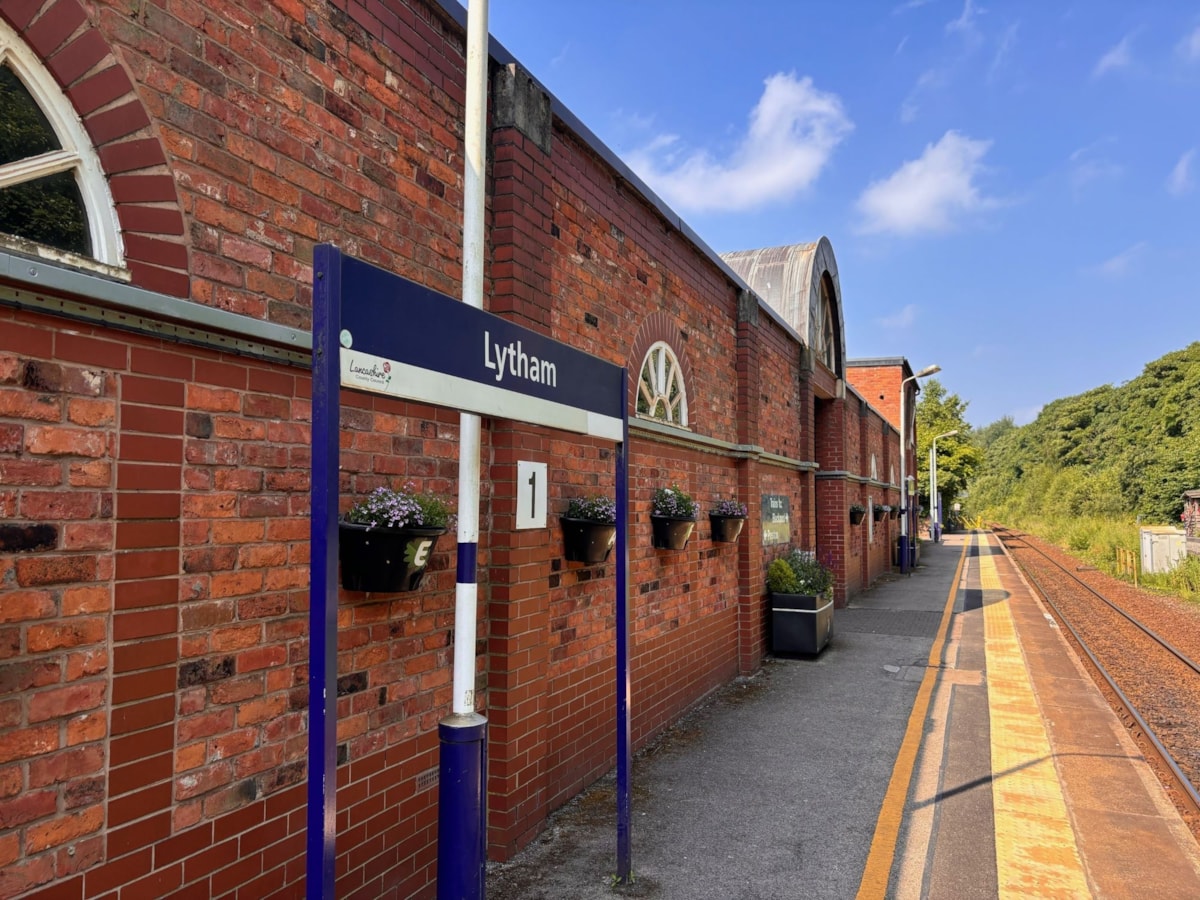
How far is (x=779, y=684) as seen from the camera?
829cm

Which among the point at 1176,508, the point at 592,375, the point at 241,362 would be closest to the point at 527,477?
the point at 592,375

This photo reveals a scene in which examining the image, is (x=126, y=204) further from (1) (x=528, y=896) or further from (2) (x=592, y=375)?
(1) (x=528, y=896)

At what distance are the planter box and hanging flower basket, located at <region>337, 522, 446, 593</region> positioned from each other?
7.10 m

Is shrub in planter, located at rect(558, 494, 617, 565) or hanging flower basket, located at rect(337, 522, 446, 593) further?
shrub in planter, located at rect(558, 494, 617, 565)

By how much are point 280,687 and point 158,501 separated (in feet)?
2.85

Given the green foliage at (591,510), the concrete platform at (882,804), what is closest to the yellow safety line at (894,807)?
the concrete platform at (882,804)

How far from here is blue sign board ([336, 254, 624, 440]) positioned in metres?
2.20

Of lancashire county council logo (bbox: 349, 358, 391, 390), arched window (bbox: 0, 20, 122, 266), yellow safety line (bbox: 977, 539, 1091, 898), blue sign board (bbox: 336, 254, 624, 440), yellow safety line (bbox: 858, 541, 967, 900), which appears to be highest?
arched window (bbox: 0, 20, 122, 266)

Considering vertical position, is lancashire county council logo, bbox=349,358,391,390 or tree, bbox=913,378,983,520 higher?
tree, bbox=913,378,983,520

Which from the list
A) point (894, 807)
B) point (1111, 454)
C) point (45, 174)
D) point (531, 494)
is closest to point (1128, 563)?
point (894, 807)

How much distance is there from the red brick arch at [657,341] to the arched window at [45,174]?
162 inches

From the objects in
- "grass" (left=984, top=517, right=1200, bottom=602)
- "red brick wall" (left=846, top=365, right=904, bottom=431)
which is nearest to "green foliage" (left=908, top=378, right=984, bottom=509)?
"grass" (left=984, top=517, right=1200, bottom=602)

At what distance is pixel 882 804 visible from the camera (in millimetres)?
4977

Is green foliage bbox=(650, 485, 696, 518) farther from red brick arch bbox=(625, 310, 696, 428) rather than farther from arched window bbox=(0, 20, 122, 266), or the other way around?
arched window bbox=(0, 20, 122, 266)
